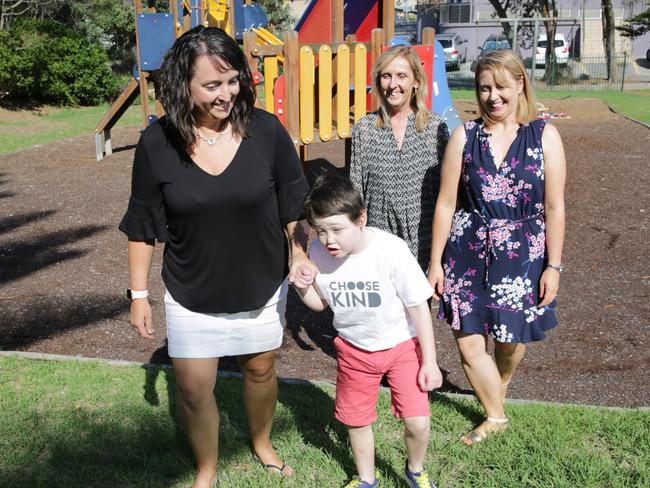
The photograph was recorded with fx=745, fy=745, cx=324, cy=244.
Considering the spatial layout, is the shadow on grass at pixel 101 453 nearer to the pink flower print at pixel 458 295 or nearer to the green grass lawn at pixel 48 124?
the pink flower print at pixel 458 295

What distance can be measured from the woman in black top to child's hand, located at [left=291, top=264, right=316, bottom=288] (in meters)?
0.07

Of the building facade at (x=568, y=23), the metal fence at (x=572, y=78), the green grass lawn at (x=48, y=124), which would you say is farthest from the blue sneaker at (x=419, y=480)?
the building facade at (x=568, y=23)

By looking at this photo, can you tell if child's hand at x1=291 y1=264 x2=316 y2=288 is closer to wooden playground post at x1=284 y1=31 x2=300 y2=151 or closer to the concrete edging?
the concrete edging

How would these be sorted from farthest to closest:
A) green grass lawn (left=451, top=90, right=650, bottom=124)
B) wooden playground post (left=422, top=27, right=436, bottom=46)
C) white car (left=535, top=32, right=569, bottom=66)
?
white car (left=535, top=32, right=569, bottom=66) → green grass lawn (left=451, top=90, right=650, bottom=124) → wooden playground post (left=422, top=27, right=436, bottom=46)

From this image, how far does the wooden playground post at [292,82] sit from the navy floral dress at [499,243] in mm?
3982

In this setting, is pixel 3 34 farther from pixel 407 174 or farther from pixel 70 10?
pixel 407 174

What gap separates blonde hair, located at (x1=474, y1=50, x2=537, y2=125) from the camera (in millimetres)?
2977

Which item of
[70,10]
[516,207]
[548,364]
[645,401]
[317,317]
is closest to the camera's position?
[516,207]

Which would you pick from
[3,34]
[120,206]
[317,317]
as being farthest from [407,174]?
[3,34]

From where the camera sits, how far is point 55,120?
17016 mm

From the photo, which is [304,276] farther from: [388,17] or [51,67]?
[51,67]

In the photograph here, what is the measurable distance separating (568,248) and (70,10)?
25.8 meters

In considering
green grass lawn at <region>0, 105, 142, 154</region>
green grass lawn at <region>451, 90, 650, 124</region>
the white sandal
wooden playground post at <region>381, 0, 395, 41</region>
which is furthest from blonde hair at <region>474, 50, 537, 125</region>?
green grass lawn at <region>451, 90, 650, 124</region>

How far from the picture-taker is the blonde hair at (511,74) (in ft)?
9.77
